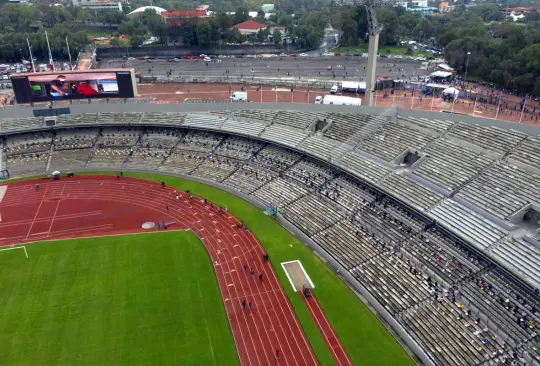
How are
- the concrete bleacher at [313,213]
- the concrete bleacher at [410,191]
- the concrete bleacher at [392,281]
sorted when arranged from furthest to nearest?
1. the concrete bleacher at [313,213]
2. the concrete bleacher at [410,191]
3. the concrete bleacher at [392,281]

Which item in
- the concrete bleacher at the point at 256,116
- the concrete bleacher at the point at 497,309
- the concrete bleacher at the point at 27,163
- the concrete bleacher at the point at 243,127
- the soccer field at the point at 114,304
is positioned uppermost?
the concrete bleacher at the point at 256,116

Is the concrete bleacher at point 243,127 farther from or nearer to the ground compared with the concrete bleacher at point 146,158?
farther from the ground

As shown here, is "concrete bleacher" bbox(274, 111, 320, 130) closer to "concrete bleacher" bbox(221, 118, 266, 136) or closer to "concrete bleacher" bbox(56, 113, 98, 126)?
"concrete bleacher" bbox(221, 118, 266, 136)

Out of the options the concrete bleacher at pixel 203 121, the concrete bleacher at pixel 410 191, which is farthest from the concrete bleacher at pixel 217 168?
the concrete bleacher at pixel 410 191

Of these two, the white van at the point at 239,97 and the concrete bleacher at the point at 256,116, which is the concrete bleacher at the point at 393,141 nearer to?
the concrete bleacher at the point at 256,116

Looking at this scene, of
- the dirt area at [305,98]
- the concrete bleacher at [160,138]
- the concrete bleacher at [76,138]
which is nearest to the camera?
the dirt area at [305,98]

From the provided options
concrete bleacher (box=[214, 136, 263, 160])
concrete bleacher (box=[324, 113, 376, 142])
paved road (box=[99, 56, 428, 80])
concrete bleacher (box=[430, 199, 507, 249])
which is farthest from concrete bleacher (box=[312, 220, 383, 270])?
paved road (box=[99, 56, 428, 80])

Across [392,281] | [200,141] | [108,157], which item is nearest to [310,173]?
[200,141]
